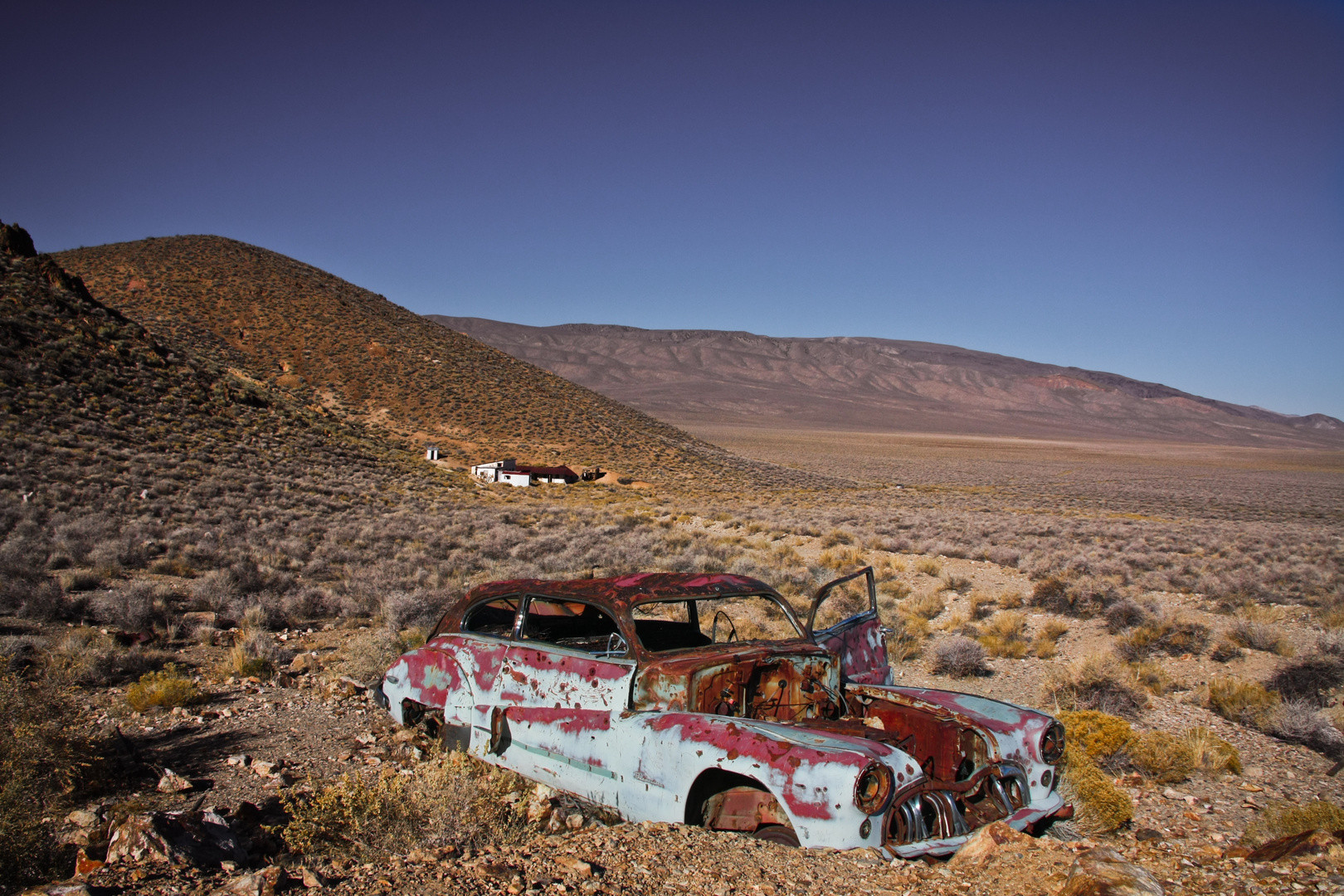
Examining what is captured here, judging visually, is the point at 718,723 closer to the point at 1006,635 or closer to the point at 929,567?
the point at 1006,635

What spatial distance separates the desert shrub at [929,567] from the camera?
45.5 feet

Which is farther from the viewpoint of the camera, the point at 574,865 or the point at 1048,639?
the point at 1048,639

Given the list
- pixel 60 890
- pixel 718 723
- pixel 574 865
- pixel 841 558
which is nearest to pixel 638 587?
pixel 718 723

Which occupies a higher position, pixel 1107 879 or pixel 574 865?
pixel 1107 879

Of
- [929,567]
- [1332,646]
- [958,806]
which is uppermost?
[1332,646]

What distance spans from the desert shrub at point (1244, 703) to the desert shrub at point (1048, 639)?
1930 millimetres

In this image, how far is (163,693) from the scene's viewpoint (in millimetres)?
5777

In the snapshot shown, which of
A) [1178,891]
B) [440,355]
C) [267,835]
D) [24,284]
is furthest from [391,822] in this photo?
[440,355]

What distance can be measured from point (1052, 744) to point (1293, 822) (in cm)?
138

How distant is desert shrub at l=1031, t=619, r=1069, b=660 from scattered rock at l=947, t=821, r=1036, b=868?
591 centimetres

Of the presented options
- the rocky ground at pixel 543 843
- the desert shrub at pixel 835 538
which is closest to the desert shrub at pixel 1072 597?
the rocky ground at pixel 543 843

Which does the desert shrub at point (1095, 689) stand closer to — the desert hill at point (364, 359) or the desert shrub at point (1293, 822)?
the desert shrub at point (1293, 822)

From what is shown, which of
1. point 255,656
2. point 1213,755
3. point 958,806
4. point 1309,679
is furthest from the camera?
point 1309,679

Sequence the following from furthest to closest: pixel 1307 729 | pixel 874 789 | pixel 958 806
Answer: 1. pixel 1307 729
2. pixel 958 806
3. pixel 874 789
